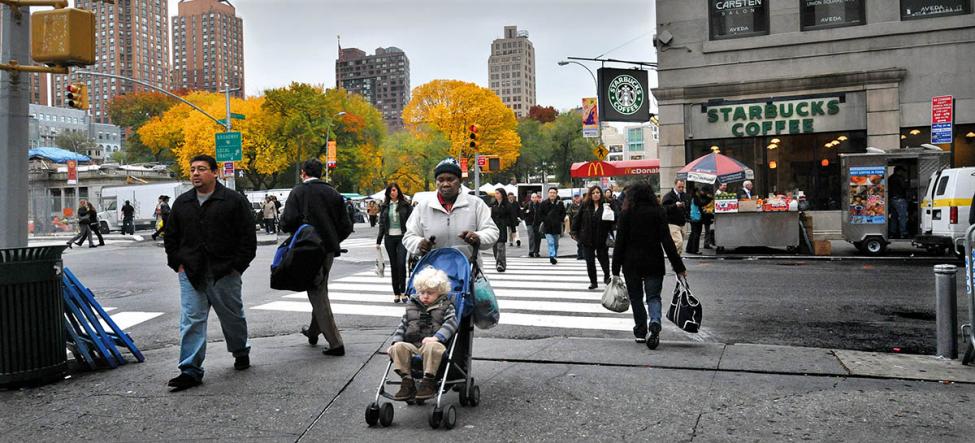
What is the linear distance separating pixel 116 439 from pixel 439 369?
6.97ft

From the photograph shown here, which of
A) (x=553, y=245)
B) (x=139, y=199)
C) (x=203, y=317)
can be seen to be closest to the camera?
(x=203, y=317)

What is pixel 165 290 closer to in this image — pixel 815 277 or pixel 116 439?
pixel 116 439

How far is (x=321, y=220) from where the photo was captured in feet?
22.8

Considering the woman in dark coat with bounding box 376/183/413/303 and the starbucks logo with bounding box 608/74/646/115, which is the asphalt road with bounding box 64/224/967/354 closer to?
the woman in dark coat with bounding box 376/183/413/303

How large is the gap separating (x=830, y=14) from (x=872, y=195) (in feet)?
29.4

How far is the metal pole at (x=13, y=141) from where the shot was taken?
6.41 m

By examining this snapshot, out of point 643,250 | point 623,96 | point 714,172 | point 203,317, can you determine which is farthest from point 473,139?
point 203,317

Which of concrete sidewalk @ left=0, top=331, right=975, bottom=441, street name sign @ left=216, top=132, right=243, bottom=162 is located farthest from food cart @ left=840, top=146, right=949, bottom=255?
street name sign @ left=216, top=132, right=243, bottom=162

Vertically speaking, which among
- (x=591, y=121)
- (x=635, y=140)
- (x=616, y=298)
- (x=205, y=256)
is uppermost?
(x=635, y=140)

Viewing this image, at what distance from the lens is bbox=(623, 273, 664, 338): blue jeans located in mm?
7266

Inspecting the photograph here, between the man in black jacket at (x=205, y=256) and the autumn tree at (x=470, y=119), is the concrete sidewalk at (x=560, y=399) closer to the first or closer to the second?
the man in black jacket at (x=205, y=256)

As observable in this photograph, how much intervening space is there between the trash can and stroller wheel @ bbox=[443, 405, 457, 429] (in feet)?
11.4

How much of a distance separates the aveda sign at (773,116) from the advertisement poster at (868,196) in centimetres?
669

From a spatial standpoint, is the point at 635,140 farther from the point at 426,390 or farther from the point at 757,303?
the point at 426,390
